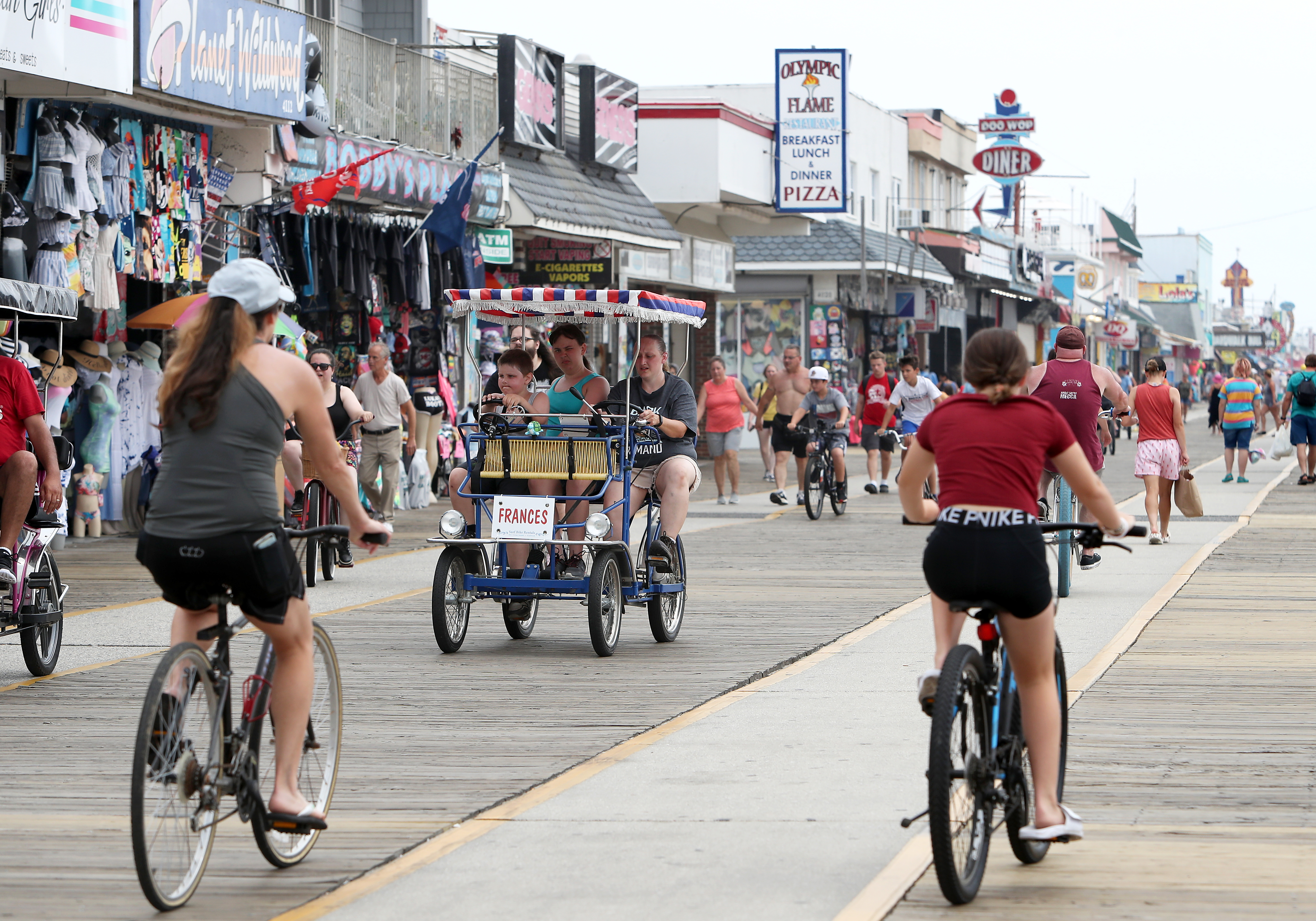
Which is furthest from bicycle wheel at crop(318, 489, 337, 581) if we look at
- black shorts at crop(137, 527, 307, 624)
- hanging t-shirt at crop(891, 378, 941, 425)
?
hanging t-shirt at crop(891, 378, 941, 425)

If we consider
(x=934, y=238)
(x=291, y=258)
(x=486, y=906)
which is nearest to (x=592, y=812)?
(x=486, y=906)

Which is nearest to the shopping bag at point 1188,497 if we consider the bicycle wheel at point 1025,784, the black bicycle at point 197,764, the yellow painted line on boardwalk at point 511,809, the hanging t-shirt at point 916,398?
the hanging t-shirt at point 916,398

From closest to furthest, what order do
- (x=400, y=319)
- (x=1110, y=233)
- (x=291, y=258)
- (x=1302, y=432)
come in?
(x=291, y=258), (x=400, y=319), (x=1302, y=432), (x=1110, y=233)

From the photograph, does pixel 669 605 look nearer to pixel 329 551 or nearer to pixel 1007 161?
pixel 329 551

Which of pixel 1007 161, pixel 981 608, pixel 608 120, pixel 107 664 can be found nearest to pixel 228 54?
pixel 107 664

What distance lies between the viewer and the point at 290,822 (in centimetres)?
555

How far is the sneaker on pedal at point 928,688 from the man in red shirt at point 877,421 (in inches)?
782

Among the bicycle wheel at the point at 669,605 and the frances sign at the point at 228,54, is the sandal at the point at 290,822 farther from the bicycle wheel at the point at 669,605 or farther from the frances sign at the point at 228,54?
the frances sign at the point at 228,54

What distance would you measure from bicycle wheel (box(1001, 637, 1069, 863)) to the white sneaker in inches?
1.3

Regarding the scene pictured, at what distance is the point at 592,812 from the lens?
21.6ft

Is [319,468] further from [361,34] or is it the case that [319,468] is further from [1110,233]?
[1110,233]

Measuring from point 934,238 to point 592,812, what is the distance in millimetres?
44731

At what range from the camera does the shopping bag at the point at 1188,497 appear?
17938mm

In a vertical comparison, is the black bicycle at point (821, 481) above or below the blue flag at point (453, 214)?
below
